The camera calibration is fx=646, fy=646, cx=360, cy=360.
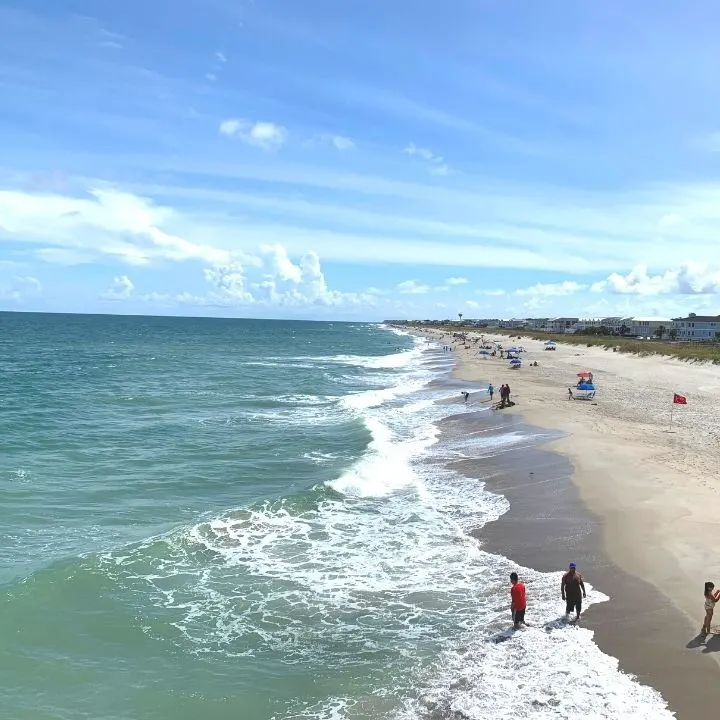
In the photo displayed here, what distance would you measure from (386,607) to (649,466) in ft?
44.9

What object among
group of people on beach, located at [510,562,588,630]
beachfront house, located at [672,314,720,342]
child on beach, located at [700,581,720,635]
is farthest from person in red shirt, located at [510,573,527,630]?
beachfront house, located at [672,314,720,342]

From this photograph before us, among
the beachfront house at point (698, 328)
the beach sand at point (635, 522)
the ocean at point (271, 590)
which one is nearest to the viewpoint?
the ocean at point (271, 590)

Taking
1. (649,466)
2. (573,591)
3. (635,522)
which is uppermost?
(649,466)

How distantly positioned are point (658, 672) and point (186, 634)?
27.2 ft

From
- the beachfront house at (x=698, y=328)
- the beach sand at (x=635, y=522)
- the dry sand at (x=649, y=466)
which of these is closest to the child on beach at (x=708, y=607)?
the beach sand at (x=635, y=522)

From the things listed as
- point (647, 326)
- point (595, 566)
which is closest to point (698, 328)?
point (647, 326)

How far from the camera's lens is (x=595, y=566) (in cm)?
1478

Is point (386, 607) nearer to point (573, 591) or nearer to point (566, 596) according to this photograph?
point (566, 596)

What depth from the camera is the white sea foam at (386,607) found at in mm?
10031

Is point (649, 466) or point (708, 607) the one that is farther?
point (649, 466)

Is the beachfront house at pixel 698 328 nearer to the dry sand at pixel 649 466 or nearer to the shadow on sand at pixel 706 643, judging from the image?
the dry sand at pixel 649 466

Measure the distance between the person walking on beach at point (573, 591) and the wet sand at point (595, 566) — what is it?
1.02ft

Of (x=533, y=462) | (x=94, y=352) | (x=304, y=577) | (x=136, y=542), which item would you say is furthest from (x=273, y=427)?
(x=94, y=352)

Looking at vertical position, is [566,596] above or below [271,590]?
above
